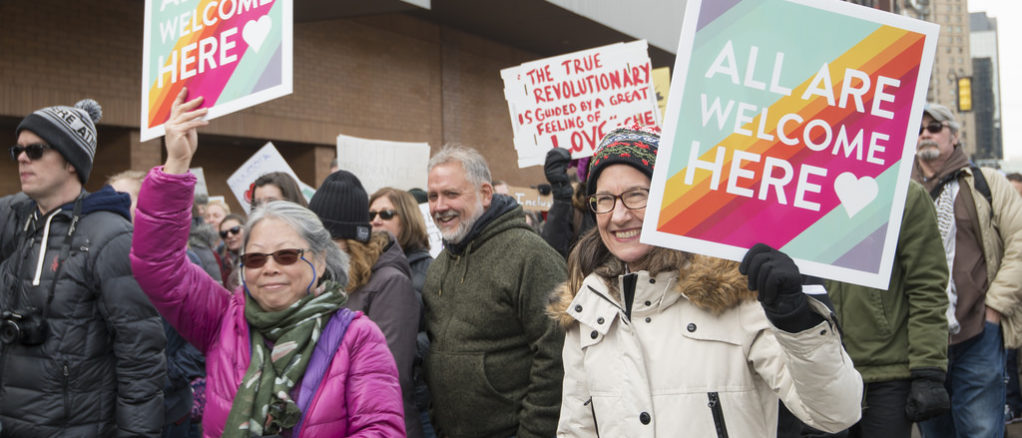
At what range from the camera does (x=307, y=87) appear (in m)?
13.6

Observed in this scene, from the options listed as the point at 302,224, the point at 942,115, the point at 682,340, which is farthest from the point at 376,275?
the point at 942,115

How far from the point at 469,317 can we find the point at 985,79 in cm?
14666

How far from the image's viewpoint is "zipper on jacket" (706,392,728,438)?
2.02 m

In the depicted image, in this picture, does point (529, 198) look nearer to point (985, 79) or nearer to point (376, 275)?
point (376, 275)

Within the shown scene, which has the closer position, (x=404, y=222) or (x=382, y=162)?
(x=404, y=222)

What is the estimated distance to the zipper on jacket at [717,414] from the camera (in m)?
2.02

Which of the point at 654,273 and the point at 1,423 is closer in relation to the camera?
the point at 654,273

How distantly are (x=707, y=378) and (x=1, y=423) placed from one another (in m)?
2.55

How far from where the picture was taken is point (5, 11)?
9.55 metres

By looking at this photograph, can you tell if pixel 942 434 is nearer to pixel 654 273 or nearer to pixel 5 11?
pixel 654 273

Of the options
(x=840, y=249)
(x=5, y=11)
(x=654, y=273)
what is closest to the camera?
(x=840, y=249)

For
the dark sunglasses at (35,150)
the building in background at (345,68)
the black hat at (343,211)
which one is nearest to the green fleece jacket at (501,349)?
the black hat at (343,211)

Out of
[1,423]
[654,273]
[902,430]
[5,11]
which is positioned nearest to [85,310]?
[1,423]

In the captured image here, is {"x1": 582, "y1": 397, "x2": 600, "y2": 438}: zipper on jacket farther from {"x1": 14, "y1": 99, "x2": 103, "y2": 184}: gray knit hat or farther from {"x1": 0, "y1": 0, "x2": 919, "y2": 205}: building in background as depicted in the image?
{"x1": 0, "y1": 0, "x2": 919, "y2": 205}: building in background
